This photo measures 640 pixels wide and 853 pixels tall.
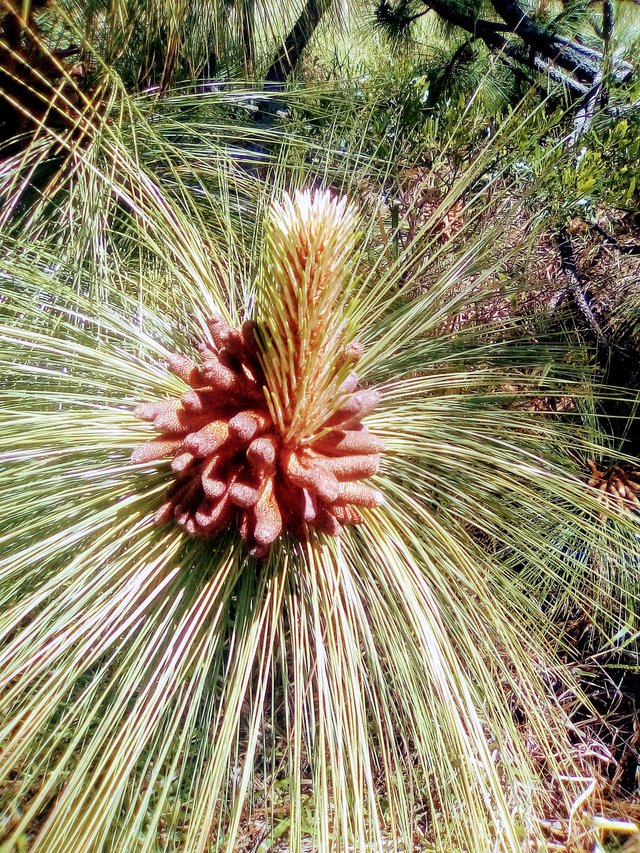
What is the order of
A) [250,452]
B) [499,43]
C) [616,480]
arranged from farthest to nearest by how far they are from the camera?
[499,43] → [616,480] → [250,452]

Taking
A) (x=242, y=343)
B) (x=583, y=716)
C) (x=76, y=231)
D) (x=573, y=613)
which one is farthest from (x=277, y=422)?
(x=583, y=716)

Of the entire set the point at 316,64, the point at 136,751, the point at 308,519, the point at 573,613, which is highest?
the point at 316,64

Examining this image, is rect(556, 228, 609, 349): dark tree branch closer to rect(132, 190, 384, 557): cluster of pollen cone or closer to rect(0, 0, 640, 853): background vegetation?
rect(0, 0, 640, 853): background vegetation

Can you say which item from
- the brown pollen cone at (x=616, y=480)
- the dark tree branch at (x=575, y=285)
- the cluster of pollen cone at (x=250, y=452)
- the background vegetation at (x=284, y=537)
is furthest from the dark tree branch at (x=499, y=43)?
the cluster of pollen cone at (x=250, y=452)

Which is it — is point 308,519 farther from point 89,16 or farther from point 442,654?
point 89,16

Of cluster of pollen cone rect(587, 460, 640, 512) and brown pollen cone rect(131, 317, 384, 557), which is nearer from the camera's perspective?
brown pollen cone rect(131, 317, 384, 557)

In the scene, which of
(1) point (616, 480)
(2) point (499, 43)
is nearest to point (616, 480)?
(1) point (616, 480)

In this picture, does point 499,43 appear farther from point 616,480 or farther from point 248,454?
point 248,454

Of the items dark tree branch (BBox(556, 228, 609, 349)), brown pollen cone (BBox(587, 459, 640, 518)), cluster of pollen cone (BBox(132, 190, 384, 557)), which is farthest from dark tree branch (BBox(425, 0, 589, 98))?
cluster of pollen cone (BBox(132, 190, 384, 557))
